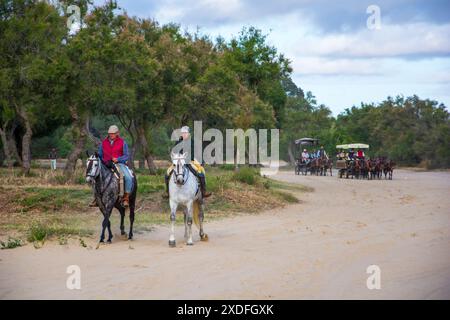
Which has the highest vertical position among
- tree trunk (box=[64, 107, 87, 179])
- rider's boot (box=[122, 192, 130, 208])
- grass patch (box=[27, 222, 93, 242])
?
tree trunk (box=[64, 107, 87, 179])

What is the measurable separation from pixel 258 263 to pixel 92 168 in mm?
4535

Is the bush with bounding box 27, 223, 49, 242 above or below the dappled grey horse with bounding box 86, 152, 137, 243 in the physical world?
below

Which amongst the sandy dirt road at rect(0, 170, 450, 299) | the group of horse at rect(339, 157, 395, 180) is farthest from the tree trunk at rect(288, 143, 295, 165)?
the sandy dirt road at rect(0, 170, 450, 299)

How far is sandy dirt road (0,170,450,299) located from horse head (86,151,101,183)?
148 centimetres

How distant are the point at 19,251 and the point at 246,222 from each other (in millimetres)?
7591

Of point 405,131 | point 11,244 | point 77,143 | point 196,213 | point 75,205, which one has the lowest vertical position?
point 11,244

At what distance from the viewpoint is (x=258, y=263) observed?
12.8 metres

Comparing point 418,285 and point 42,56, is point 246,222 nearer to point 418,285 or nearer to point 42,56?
point 418,285

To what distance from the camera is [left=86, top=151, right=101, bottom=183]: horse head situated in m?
15.3

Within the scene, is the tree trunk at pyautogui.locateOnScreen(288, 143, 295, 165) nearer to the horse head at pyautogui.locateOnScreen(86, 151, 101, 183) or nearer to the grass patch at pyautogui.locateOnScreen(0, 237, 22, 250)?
the horse head at pyautogui.locateOnScreen(86, 151, 101, 183)

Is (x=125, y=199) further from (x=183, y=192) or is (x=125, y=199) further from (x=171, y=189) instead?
(x=183, y=192)

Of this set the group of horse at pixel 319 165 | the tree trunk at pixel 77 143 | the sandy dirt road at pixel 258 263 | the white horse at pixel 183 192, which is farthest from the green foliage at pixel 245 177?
the group of horse at pixel 319 165

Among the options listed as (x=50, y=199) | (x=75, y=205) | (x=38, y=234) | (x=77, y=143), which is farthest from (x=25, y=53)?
(x=38, y=234)
